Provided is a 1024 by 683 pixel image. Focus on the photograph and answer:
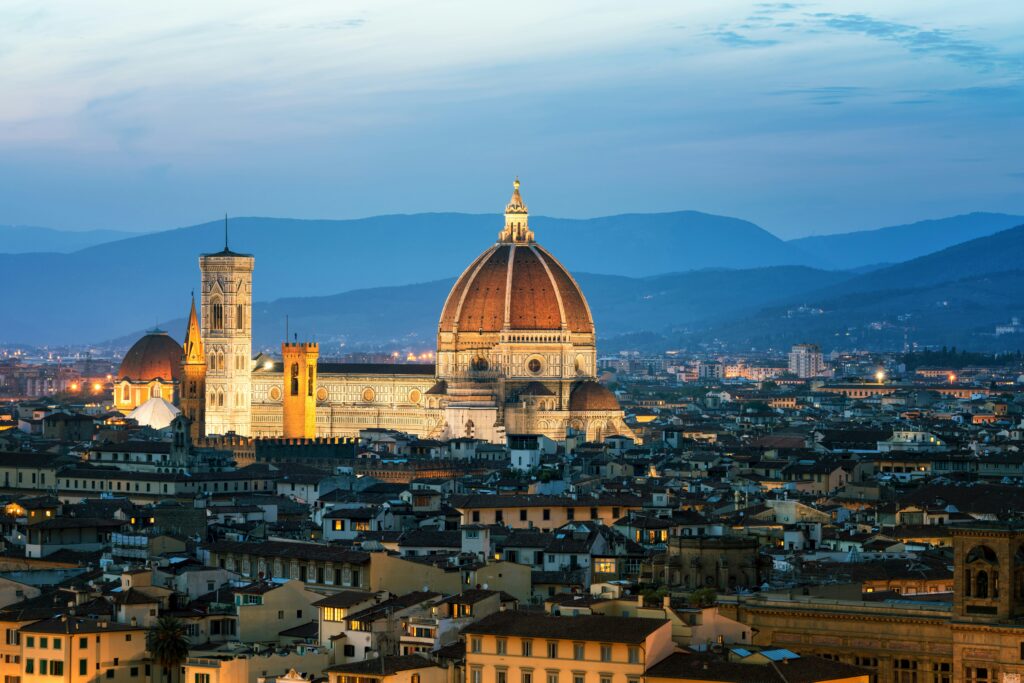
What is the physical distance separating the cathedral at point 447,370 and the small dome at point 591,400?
0.14m

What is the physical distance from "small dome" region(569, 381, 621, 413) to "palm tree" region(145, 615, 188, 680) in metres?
104

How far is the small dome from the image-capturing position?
16562cm

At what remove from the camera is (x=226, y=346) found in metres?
174

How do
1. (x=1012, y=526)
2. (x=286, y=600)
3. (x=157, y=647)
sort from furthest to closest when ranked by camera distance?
(x=286, y=600)
(x=157, y=647)
(x=1012, y=526)

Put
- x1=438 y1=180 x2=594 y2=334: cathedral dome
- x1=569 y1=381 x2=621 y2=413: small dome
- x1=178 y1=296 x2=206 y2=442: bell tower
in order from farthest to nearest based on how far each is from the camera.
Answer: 1. x1=438 y1=180 x2=594 y2=334: cathedral dome
2. x1=178 y1=296 x2=206 y2=442: bell tower
3. x1=569 y1=381 x2=621 y2=413: small dome

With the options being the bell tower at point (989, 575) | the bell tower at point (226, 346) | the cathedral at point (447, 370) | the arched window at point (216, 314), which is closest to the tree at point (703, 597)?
the bell tower at point (989, 575)

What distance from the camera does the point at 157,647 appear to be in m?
61.2

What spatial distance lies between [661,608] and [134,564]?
19104 millimetres

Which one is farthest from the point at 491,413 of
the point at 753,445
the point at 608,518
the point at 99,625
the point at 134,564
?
the point at 99,625

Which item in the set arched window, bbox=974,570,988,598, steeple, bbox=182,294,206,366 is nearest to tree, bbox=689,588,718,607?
arched window, bbox=974,570,988,598

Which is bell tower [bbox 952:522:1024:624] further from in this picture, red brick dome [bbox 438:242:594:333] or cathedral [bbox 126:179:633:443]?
red brick dome [bbox 438:242:594:333]

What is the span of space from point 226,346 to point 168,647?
113790mm

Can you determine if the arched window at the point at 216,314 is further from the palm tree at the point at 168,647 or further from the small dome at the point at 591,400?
the palm tree at the point at 168,647

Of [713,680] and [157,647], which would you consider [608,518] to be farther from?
[713,680]
